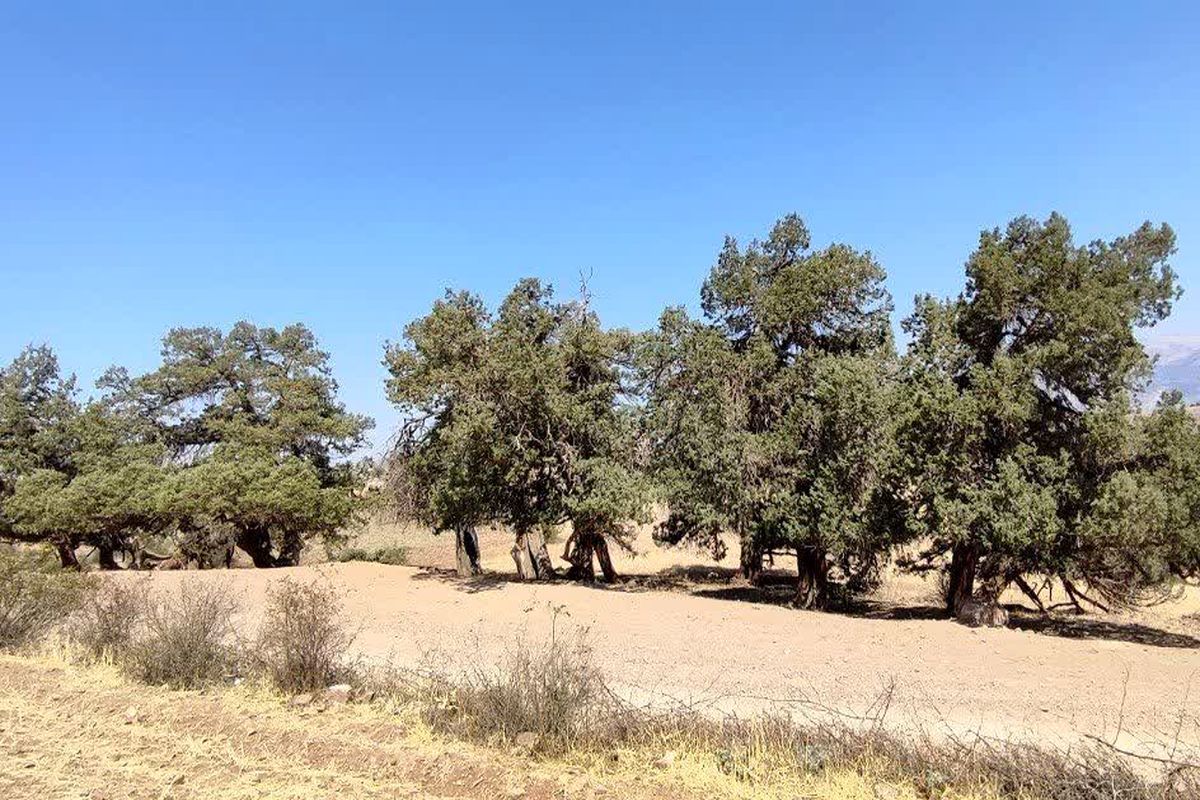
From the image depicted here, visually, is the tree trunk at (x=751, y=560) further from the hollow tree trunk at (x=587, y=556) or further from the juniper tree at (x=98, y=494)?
the juniper tree at (x=98, y=494)

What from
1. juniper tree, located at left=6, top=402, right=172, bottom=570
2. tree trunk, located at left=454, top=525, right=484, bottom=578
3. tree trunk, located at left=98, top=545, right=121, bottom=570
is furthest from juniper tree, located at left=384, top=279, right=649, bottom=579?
tree trunk, located at left=98, top=545, right=121, bottom=570

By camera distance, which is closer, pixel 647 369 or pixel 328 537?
pixel 647 369

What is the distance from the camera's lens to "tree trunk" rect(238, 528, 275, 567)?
2536 centimetres

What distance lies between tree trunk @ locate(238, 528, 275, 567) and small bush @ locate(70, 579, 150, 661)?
13944mm

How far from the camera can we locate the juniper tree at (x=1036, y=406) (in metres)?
13.3

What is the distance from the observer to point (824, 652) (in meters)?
12.4

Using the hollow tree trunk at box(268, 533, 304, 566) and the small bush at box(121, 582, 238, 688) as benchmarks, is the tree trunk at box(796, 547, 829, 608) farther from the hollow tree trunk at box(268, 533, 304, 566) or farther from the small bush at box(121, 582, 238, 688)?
the hollow tree trunk at box(268, 533, 304, 566)

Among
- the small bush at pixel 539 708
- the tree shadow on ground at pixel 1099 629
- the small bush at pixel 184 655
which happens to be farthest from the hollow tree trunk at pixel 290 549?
the tree shadow on ground at pixel 1099 629

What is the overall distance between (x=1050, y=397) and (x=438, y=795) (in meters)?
13.1

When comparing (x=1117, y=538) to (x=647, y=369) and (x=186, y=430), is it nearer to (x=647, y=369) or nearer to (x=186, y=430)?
(x=647, y=369)

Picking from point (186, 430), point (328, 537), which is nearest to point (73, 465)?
point (186, 430)

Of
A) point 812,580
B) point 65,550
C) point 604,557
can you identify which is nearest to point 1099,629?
point 812,580

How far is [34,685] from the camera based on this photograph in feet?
27.6

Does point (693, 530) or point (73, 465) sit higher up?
point (73, 465)
